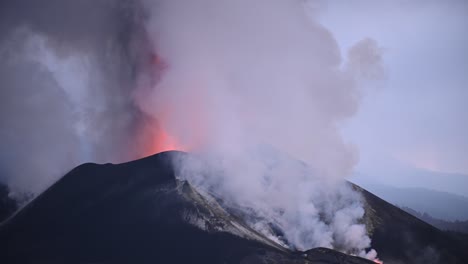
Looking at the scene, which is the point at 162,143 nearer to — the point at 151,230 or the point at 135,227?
the point at 135,227

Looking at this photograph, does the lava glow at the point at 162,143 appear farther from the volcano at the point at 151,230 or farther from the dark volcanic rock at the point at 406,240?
the dark volcanic rock at the point at 406,240

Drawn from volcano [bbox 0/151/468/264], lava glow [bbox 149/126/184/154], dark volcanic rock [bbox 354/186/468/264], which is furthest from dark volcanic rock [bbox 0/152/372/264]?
dark volcanic rock [bbox 354/186/468/264]

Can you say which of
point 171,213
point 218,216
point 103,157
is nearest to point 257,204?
point 218,216

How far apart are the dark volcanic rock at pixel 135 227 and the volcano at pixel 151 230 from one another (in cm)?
14

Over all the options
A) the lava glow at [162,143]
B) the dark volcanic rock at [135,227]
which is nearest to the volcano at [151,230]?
the dark volcanic rock at [135,227]

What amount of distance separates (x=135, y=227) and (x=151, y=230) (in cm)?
285

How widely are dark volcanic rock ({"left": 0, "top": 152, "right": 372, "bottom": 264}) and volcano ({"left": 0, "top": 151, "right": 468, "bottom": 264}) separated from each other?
0.46ft

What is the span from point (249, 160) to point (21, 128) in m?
83.2

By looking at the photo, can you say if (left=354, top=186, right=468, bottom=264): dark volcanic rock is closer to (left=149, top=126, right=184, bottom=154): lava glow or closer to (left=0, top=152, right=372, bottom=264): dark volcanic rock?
(left=0, top=152, right=372, bottom=264): dark volcanic rock

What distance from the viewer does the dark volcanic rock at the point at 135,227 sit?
184ft

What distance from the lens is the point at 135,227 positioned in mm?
62188

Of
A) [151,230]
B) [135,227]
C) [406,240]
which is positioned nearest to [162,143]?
[135,227]

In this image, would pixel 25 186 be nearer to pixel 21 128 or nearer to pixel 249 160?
pixel 21 128

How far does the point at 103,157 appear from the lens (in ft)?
348
